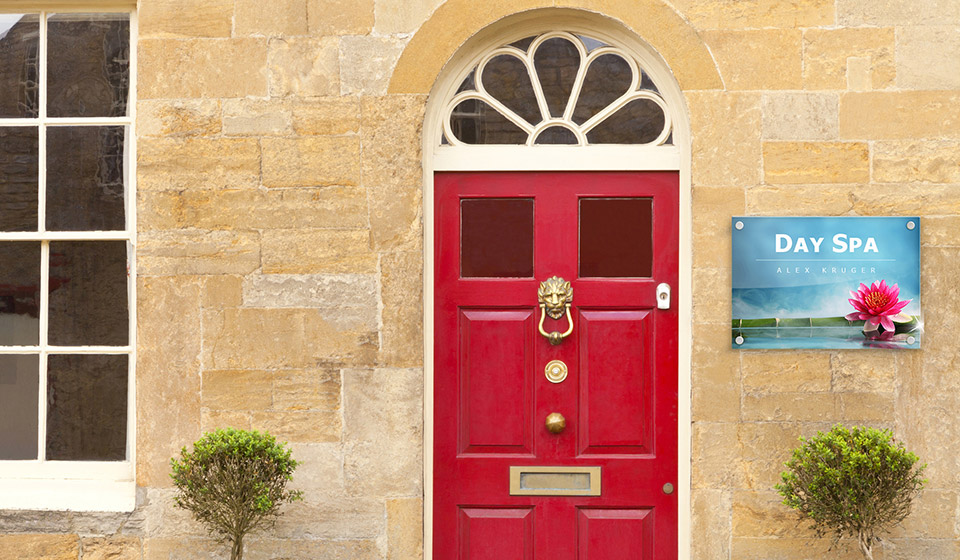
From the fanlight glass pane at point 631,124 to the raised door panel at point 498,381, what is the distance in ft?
3.08

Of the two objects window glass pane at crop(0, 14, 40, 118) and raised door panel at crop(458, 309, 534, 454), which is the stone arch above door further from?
window glass pane at crop(0, 14, 40, 118)

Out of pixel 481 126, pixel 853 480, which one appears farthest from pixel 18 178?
pixel 853 480

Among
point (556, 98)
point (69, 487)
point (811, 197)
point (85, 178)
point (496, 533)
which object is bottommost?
point (496, 533)

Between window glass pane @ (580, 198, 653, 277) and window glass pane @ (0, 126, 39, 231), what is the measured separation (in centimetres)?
277

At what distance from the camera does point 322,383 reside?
170 inches

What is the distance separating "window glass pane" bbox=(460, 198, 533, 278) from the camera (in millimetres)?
4473

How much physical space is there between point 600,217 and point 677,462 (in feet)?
4.08

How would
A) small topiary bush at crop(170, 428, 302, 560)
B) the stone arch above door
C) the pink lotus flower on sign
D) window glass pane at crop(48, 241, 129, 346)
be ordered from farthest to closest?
window glass pane at crop(48, 241, 129, 346) < the stone arch above door < the pink lotus flower on sign < small topiary bush at crop(170, 428, 302, 560)

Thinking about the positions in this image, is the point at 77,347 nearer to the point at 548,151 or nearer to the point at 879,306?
the point at 548,151

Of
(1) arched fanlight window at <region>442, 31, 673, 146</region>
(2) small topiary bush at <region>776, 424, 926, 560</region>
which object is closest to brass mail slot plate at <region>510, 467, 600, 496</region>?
(2) small topiary bush at <region>776, 424, 926, 560</region>

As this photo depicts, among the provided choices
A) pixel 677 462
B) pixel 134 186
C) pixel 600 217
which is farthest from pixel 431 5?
pixel 677 462

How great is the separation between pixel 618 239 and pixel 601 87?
76 centimetres

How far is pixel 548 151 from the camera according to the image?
4.45m

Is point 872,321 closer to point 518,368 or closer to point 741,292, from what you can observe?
point 741,292
